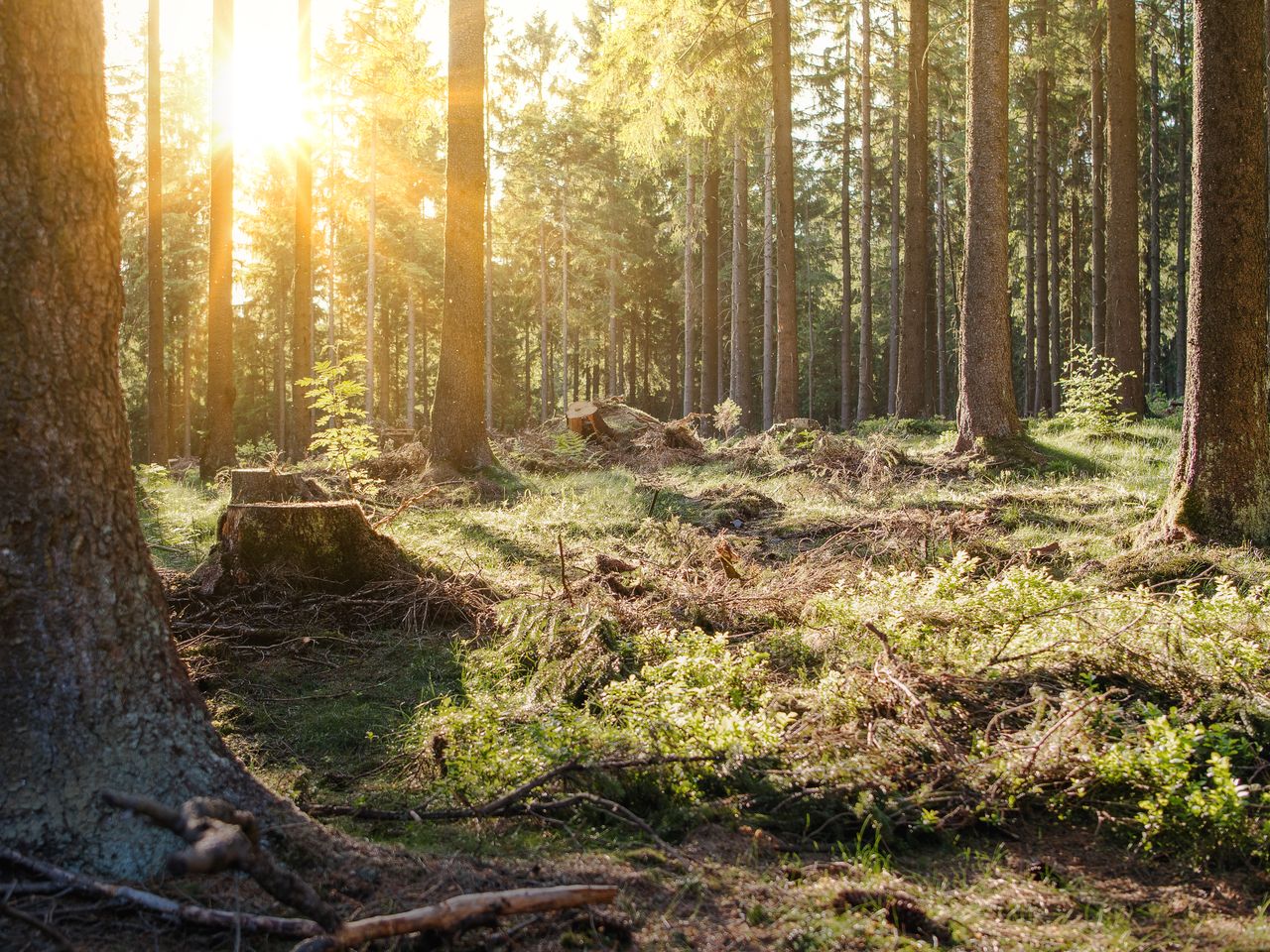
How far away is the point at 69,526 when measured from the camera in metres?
2.70

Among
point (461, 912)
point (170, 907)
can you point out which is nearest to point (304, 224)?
point (170, 907)

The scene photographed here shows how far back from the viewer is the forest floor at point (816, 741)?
270 cm

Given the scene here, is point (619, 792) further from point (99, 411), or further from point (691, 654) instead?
point (99, 411)

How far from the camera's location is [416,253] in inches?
1358

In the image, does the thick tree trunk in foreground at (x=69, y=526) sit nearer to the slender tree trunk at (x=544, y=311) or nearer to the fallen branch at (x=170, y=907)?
the fallen branch at (x=170, y=907)

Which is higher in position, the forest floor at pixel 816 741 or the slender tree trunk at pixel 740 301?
the slender tree trunk at pixel 740 301

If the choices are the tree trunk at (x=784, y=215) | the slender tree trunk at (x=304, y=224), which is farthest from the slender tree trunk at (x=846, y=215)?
the slender tree trunk at (x=304, y=224)

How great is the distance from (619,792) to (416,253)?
111 ft

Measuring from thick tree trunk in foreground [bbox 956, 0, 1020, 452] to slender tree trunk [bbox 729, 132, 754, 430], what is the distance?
405 inches

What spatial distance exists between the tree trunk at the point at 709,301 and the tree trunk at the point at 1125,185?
12.1m

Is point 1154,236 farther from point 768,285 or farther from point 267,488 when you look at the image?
point 267,488

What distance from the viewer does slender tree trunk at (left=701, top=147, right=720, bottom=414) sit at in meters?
26.0

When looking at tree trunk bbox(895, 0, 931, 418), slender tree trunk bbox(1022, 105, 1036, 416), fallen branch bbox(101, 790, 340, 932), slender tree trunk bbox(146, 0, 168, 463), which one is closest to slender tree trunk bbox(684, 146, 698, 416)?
tree trunk bbox(895, 0, 931, 418)

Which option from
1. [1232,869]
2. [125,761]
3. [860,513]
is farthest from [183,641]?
[860,513]
